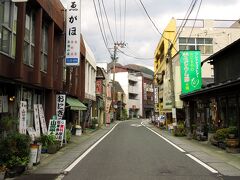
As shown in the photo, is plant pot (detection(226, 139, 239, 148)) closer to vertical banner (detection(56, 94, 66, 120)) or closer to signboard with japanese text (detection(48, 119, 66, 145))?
signboard with japanese text (detection(48, 119, 66, 145))

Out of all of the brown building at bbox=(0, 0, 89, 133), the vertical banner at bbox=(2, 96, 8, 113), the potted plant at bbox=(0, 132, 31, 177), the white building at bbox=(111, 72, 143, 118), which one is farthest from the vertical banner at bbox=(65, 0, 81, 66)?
the white building at bbox=(111, 72, 143, 118)

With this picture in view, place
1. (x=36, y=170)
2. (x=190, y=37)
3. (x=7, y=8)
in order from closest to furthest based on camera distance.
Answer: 1. (x=36, y=170)
2. (x=7, y=8)
3. (x=190, y=37)

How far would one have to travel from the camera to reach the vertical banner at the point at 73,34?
21.8m

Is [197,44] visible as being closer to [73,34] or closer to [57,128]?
[73,34]

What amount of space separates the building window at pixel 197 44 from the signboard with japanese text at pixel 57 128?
91.2 feet

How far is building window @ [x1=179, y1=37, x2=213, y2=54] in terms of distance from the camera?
44062 millimetres

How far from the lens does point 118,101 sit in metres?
90.0

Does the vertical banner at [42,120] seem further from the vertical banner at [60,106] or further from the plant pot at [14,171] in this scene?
the plant pot at [14,171]

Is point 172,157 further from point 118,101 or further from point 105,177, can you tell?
point 118,101

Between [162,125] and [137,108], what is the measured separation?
6216cm

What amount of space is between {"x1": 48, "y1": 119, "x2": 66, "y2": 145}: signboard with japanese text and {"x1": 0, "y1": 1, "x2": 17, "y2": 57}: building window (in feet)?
18.5

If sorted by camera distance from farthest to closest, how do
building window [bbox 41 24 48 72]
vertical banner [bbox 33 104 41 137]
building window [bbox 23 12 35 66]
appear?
building window [bbox 41 24 48 72], vertical banner [bbox 33 104 41 137], building window [bbox 23 12 35 66]

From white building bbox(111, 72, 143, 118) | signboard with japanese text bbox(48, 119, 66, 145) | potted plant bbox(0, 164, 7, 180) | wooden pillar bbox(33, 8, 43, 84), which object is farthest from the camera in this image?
white building bbox(111, 72, 143, 118)

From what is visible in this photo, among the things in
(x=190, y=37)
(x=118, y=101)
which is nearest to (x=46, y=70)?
(x=190, y=37)
